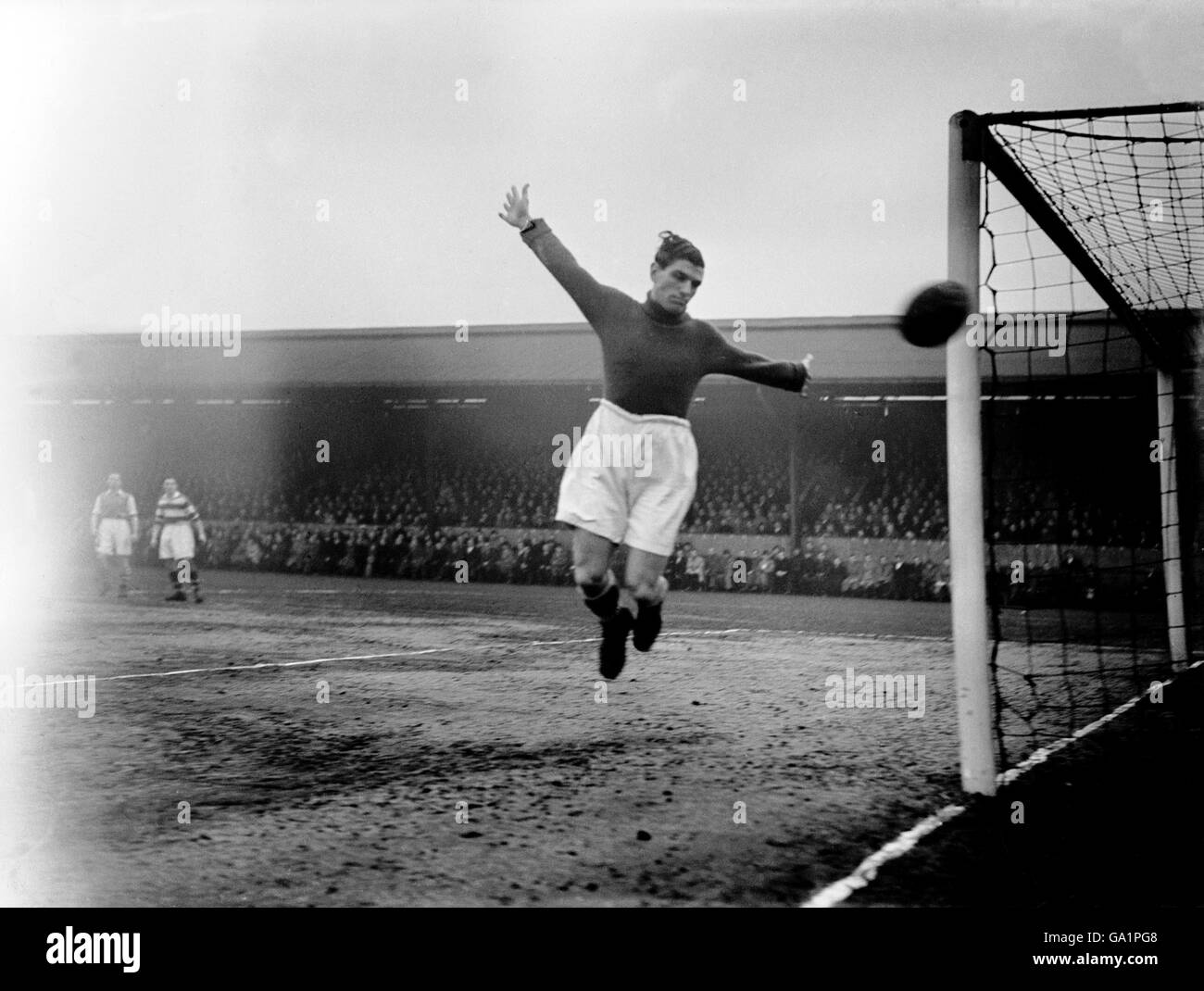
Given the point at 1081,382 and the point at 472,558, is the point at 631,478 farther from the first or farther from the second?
the point at 1081,382

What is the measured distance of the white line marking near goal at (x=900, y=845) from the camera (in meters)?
2.39

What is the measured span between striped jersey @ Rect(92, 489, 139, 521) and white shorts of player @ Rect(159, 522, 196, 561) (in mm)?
1131

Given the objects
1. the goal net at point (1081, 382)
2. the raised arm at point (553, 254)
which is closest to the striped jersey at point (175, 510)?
the raised arm at point (553, 254)

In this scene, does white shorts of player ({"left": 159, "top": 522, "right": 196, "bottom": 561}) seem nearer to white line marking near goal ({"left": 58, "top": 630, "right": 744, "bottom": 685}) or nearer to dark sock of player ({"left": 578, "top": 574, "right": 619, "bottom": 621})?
white line marking near goal ({"left": 58, "top": 630, "right": 744, "bottom": 685})

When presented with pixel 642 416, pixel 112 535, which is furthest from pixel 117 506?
pixel 642 416

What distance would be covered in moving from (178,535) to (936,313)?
6154 mm

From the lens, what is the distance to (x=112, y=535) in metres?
6.22

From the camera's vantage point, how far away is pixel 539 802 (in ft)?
9.79

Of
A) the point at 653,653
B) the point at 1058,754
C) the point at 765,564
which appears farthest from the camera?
the point at 765,564

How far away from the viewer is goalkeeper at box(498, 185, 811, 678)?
3182 mm
